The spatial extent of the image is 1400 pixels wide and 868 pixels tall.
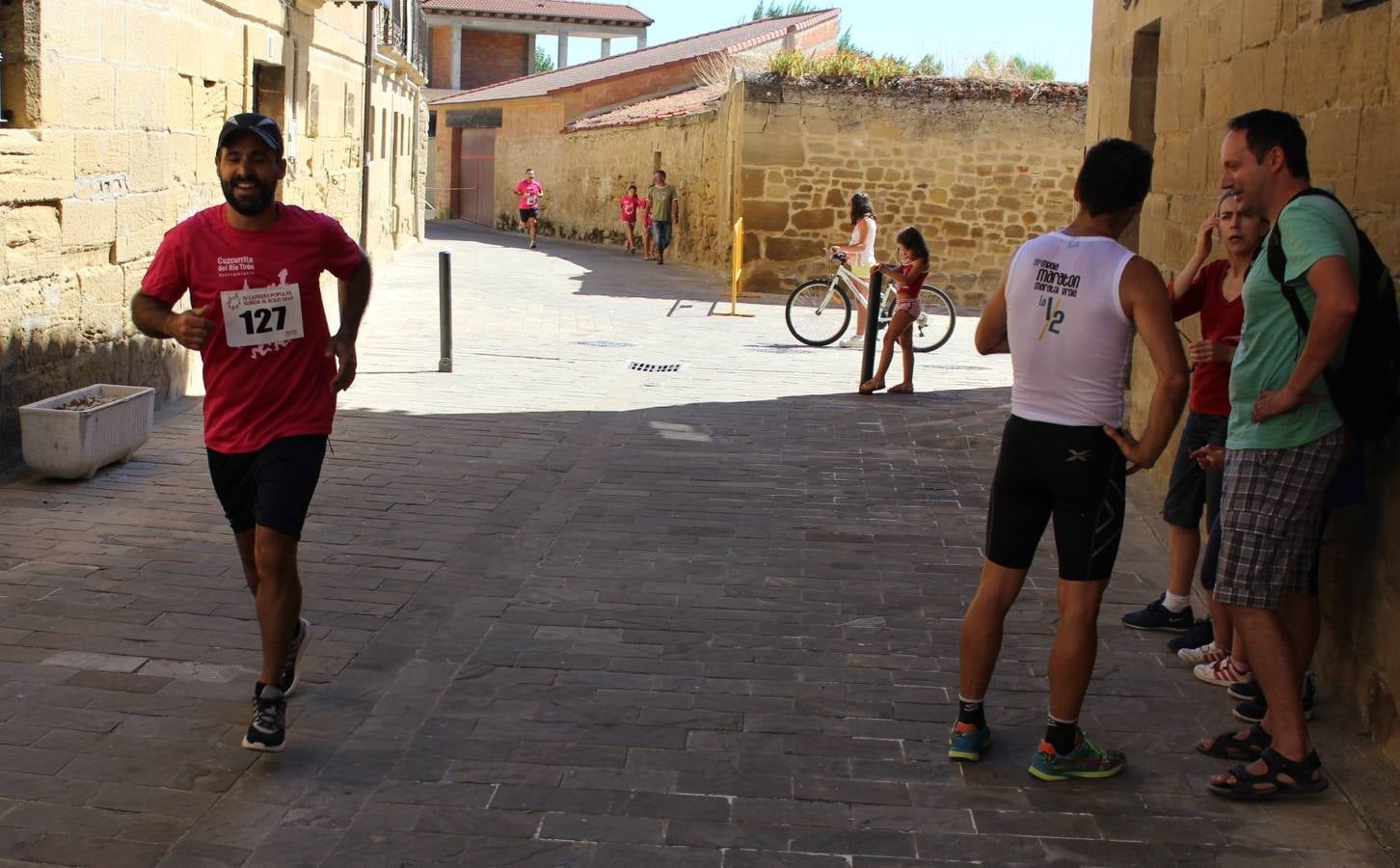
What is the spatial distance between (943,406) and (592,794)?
7.74m

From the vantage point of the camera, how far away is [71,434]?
745 centimetres

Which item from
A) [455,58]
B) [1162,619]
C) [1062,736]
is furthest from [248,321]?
[455,58]

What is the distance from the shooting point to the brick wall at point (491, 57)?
60.4 m

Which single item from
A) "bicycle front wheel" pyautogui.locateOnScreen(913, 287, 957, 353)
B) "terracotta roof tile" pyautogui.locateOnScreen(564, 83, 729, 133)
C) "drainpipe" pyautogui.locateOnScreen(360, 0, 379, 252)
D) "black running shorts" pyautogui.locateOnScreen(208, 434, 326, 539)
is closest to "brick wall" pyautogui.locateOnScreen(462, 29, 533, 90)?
"terracotta roof tile" pyautogui.locateOnScreen(564, 83, 729, 133)

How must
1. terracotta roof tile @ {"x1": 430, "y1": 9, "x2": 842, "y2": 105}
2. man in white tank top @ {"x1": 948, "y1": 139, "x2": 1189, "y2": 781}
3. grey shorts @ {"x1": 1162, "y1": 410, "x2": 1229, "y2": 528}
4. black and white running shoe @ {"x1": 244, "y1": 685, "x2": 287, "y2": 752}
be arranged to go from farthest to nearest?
terracotta roof tile @ {"x1": 430, "y1": 9, "x2": 842, "y2": 105}
grey shorts @ {"x1": 1162, "y1": 410, "x2": 1229, "y2": 528}
black and white running shoe @ {"x1": 244, "y1": 685, "x2": 287, "y2": 752}
man in white tank top @ {"x1": 948, "y1": 139, "x2": 1189, "y2": 781}

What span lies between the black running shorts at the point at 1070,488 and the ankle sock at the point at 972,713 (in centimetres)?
46

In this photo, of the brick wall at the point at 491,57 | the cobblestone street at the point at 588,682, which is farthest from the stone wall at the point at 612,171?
the brick wall at the point at 491,57

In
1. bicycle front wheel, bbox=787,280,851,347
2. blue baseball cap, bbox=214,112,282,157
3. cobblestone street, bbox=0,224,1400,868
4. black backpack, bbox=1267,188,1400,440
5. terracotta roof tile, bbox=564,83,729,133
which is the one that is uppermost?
terracotta roof tile, bbox=564,83,729,133

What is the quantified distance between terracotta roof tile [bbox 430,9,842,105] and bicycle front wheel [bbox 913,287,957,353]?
22.2 metres

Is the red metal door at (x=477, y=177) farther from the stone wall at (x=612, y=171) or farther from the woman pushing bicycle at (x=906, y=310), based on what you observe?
the woman pushing bicycle at (x=906, y=310)

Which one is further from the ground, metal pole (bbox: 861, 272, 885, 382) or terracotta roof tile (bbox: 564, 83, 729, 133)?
terracotta roof tile (bbox: 564, 83, 729, 133)

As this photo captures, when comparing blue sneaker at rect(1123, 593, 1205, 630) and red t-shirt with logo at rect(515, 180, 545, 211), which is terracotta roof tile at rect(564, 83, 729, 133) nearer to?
red t-shirt with logo at rect(515, 180, 545, 211)

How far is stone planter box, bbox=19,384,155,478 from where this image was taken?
745 centimetres

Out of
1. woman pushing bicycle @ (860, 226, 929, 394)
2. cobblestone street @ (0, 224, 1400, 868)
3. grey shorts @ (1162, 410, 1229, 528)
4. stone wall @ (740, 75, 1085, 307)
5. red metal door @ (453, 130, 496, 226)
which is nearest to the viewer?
cobblestone street @ (0, 224, 1400, 868)
